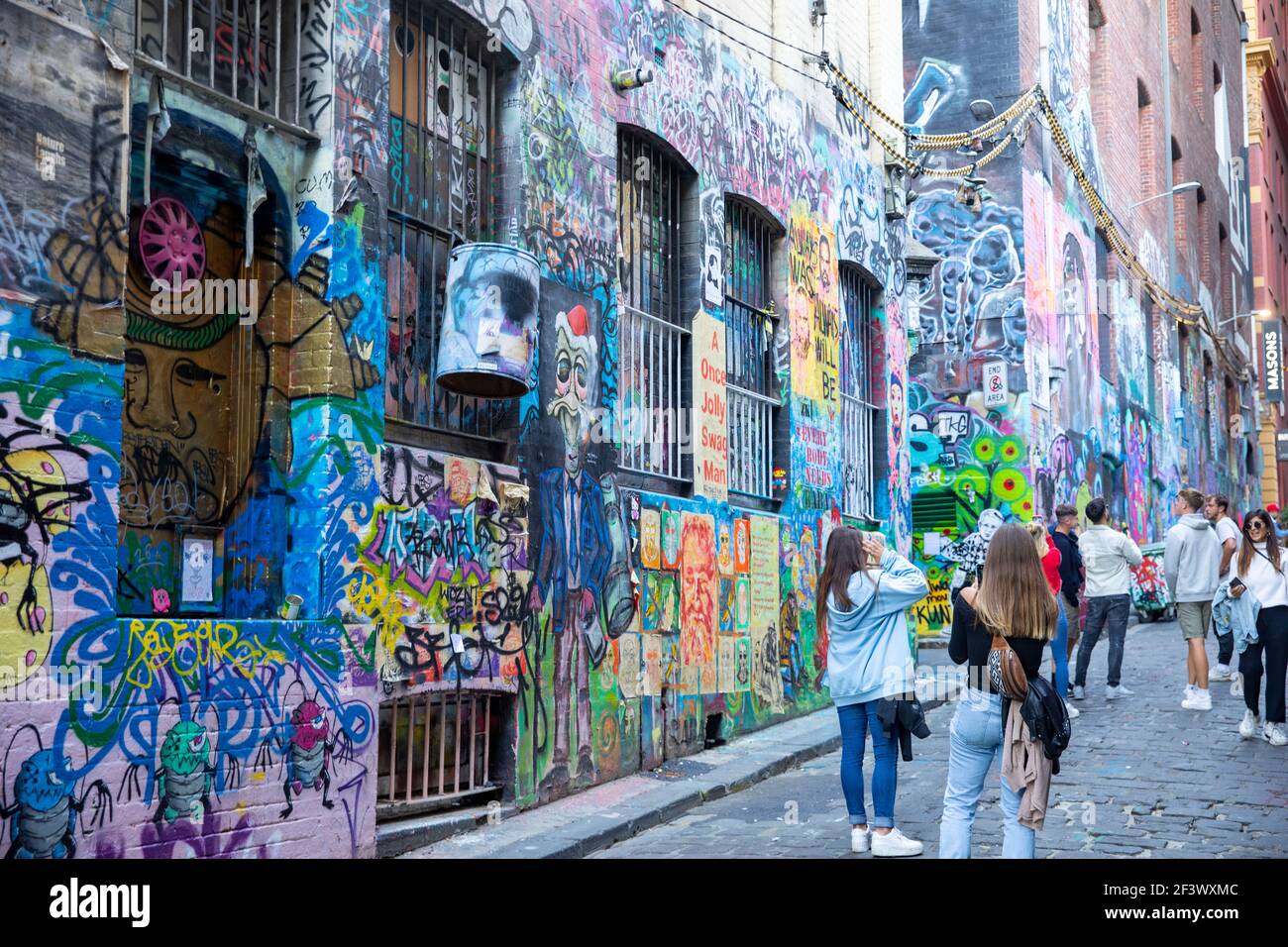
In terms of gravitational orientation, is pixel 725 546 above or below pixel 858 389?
below

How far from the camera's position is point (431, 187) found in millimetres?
7879

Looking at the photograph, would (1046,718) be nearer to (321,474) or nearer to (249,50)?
(321,474)

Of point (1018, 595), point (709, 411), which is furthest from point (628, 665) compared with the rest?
point (1018, 595)

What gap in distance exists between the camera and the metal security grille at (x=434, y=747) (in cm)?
725

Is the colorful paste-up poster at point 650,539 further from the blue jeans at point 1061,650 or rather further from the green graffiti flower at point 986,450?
the green graffiti flower at point 986,450

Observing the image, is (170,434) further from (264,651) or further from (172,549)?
(264,651)

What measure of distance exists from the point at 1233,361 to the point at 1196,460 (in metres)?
Answer: 8.14

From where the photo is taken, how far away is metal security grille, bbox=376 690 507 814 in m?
7.25

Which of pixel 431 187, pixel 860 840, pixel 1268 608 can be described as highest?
pixel 431 187

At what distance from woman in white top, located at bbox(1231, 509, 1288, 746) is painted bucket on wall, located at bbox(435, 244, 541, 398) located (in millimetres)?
5553

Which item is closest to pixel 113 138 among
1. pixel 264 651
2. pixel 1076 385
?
pixel 264 651

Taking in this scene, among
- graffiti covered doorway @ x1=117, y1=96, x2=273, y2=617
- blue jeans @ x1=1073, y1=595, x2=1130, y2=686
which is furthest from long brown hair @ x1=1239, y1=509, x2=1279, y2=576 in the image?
graffiti covered doorway @ x1=117, y1=96, x2=273, y2=617

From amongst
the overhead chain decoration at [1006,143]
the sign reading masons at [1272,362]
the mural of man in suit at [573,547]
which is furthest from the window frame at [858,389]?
the sign reading masons at [1272,362]

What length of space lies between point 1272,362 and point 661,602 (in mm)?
42876
